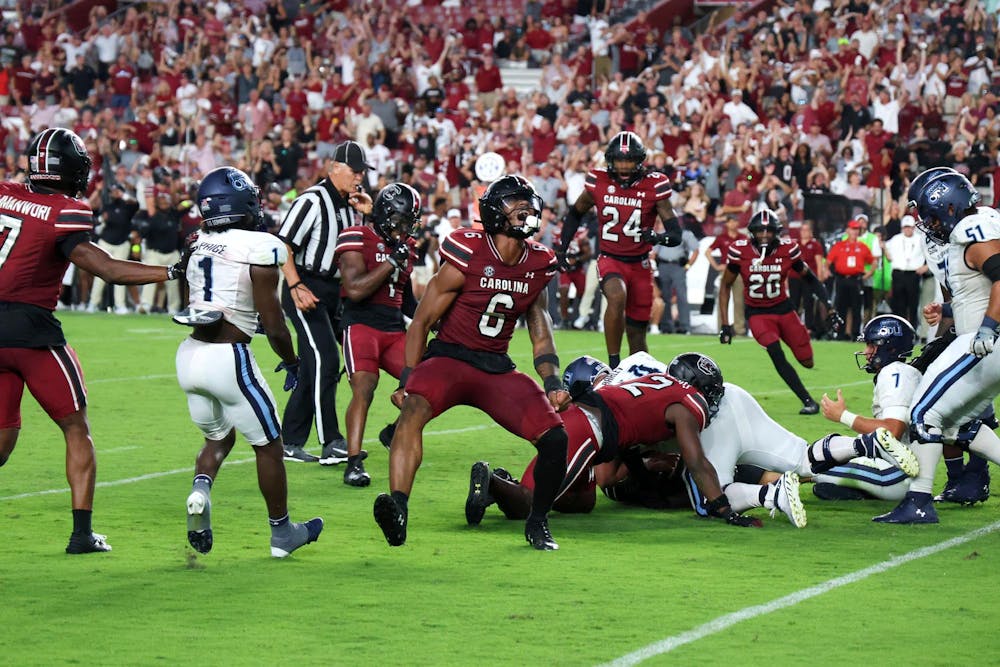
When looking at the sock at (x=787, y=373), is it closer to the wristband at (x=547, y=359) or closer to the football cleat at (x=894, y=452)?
the football cleat at (x=894, y=452)

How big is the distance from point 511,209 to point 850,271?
1368cm

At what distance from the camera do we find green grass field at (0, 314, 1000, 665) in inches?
216

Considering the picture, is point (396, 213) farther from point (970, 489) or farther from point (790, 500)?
point (970, 489)

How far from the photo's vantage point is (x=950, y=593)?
6.41 meters

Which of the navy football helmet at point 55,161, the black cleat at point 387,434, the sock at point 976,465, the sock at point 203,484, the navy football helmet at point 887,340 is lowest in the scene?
the black cleat at point 387,434

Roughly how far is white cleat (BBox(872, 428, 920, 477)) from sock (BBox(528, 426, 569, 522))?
5.96 feet

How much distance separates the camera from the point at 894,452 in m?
7.84

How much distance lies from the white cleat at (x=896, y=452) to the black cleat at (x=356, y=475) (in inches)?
118

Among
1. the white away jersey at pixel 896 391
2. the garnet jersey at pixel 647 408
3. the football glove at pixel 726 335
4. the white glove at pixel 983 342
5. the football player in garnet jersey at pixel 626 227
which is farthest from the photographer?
the football glove at pixel 726 335

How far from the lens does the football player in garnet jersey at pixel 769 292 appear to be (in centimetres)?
1328

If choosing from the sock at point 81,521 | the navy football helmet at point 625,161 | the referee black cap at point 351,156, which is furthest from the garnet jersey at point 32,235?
the navy football helmet at point 625,161

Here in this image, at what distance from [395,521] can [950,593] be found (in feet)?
7.97

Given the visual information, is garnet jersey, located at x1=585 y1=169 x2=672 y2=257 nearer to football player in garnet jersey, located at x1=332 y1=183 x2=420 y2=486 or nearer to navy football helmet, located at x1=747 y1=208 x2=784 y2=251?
navy football helmet, located at x1=747 y1=208 x2=784 y2=251

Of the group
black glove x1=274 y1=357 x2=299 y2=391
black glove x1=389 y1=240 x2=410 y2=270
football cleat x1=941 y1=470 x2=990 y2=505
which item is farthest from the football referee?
football cleat x1=941 y1=470 x2=990 y2=505
